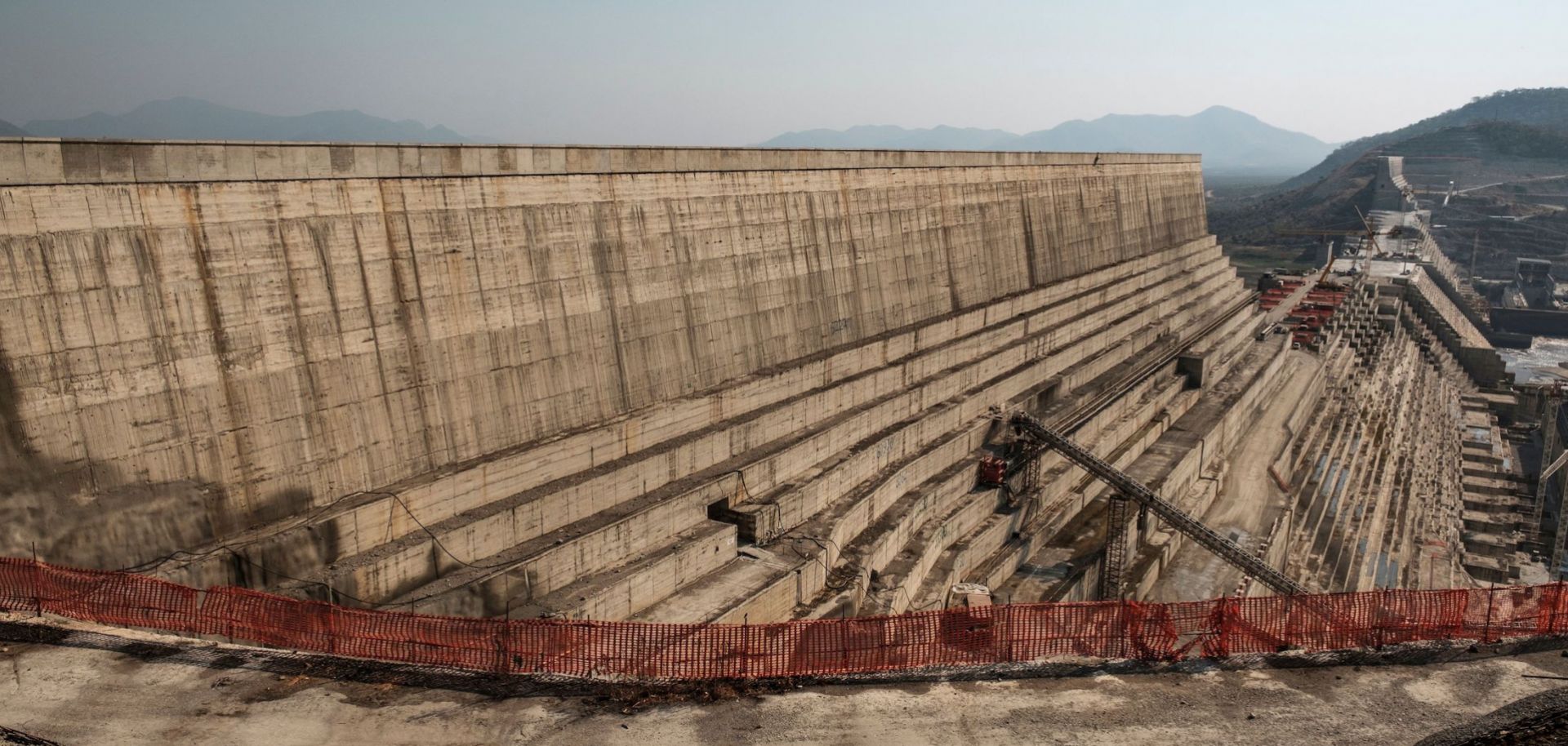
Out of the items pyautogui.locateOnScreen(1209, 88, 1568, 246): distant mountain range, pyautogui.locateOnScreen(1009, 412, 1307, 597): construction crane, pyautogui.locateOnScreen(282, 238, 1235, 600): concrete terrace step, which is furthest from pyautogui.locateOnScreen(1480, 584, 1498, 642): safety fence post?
pyautogui.locateOnScreen(1209, 88, 1568, 246): distant mountain range

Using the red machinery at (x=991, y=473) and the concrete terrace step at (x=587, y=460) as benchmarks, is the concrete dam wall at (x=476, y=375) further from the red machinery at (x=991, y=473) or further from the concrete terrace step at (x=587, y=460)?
the red machinery at (x=991, y=473)

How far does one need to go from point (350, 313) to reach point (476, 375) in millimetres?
2668

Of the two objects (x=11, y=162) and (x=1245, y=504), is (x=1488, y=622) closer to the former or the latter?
(x=11, y=162)

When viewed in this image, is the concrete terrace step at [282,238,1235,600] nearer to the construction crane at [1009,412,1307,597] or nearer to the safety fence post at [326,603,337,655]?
the safety fence post at [326,603,337,655]

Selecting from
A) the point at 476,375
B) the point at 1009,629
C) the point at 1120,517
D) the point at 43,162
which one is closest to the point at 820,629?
the point at 1009,629

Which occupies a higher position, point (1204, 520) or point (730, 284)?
point (730, 284)

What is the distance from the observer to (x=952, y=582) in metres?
25.8

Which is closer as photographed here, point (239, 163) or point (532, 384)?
point (239, 163)

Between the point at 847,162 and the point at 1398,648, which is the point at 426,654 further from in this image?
the point at 847,162

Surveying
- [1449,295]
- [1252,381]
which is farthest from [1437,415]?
[1449,295]

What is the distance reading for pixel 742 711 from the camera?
10.9 meters

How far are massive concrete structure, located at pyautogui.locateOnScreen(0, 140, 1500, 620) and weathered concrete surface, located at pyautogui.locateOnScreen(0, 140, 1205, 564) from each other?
0.16 feet

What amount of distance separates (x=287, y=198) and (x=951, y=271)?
24.6m

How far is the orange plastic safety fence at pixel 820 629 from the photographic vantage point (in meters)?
12.4
